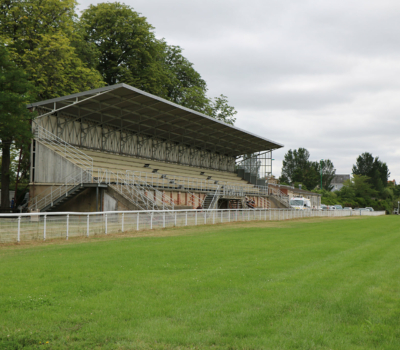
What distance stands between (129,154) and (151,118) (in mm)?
5419

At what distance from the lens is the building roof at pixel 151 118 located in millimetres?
34250

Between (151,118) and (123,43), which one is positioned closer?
(151,118)

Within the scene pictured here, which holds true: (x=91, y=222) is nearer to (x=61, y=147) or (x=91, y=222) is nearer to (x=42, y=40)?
(x=61, y=147)

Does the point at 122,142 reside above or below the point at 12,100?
below

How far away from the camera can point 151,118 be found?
1705 inches

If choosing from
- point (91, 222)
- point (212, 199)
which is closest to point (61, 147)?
point (212, 199)

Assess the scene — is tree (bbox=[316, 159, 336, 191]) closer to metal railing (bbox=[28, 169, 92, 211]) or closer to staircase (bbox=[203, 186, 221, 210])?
staircase (bbox=[203, 186, 221, 210])

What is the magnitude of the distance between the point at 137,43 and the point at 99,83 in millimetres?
10719

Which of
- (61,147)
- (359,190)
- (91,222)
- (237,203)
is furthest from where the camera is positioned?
(359,190)

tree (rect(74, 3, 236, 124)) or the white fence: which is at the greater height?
tree (rect(74, 3, 236, 124))

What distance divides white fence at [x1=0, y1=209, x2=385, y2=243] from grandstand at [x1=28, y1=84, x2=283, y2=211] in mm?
4425

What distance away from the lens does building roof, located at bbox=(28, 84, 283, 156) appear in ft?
112

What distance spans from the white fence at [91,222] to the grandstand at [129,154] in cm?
443

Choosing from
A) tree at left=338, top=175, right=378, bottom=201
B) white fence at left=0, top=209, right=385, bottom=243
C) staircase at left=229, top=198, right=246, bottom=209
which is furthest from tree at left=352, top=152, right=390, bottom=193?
white fence at left=0, top=209, right=385, bottom=243
